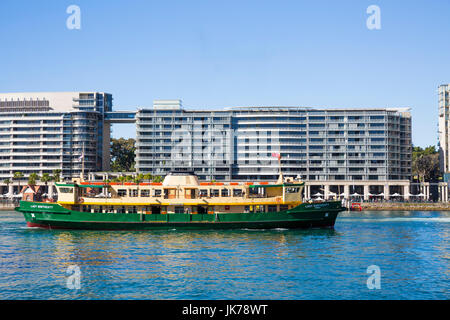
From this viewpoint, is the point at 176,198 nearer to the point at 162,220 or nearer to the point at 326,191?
the point at 162,220

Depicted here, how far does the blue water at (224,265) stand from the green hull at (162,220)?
3.49 meters

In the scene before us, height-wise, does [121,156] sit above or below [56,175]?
above

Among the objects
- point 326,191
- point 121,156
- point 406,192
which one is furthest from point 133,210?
point 121,156

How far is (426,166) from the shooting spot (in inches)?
6216

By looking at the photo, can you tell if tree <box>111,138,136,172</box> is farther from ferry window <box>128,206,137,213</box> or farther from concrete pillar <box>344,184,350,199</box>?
ferry window <box>128,206,137,213</box>

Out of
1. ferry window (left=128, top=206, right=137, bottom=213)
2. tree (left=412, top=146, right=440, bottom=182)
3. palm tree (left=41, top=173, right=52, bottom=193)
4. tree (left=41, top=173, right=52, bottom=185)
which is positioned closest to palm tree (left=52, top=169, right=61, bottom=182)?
tree (left=41, top=173, right=52, bottom=185)

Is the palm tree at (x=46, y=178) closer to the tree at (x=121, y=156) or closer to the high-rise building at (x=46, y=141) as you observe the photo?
the high-rise building at (x=46, y=141)

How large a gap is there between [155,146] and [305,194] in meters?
49.9

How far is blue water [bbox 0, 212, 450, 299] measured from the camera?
85.5 feet

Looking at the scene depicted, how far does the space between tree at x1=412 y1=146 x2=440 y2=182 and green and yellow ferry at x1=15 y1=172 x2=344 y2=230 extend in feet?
364

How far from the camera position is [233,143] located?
148 meters

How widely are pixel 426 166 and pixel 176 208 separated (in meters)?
124

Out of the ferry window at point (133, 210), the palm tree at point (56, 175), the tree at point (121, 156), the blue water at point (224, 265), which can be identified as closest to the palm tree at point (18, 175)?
the palm tree at point (56, 175)
